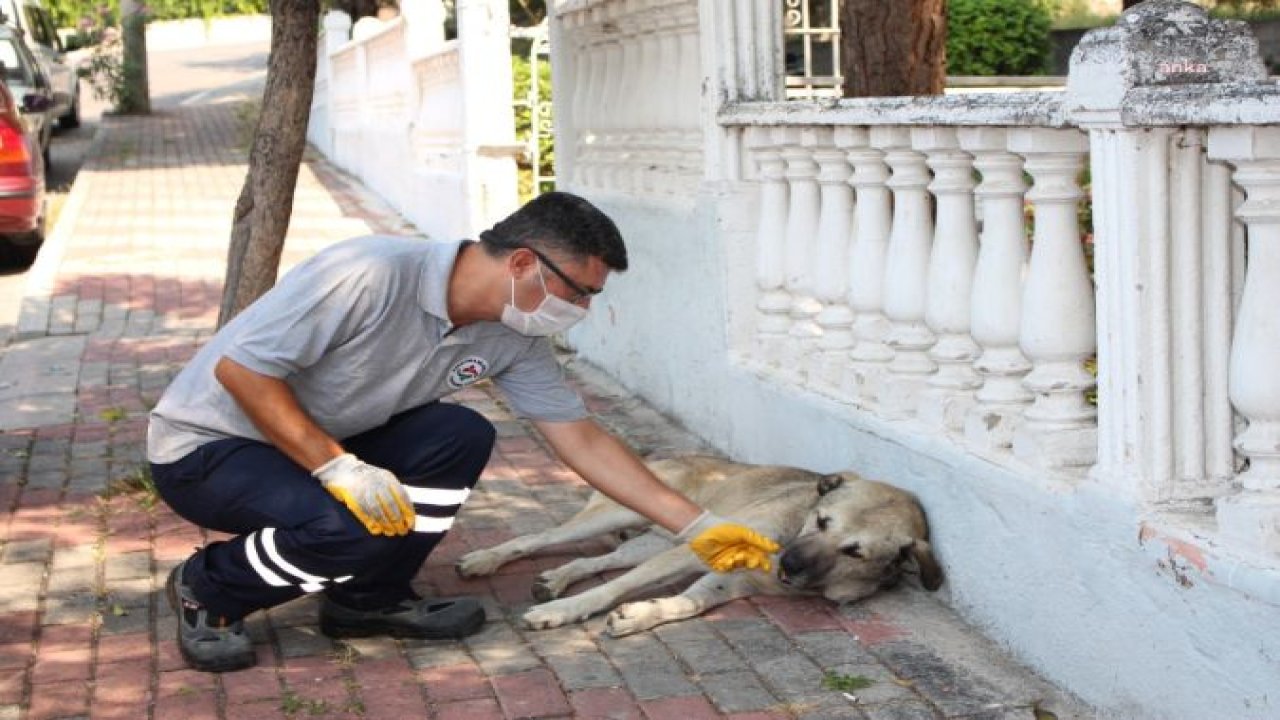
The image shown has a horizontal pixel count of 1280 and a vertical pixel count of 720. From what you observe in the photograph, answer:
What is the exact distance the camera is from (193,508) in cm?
493

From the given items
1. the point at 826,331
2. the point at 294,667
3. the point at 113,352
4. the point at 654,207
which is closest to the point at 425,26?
the point at 113,352

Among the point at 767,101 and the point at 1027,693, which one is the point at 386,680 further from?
the point at 767,101

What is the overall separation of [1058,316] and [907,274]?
884mm

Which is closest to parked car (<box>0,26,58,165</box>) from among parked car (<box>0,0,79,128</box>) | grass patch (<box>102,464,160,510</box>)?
parked car (<box>0,0,79,128</box>)

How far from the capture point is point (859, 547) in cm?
513

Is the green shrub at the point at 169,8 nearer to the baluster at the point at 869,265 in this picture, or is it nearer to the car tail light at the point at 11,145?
the car tail light at the point at 11,145

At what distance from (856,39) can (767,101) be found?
0.91 meters

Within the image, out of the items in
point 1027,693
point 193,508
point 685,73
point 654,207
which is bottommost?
point 1027,693

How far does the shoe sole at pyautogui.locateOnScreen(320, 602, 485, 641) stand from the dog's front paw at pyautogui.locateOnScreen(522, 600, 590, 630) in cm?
17

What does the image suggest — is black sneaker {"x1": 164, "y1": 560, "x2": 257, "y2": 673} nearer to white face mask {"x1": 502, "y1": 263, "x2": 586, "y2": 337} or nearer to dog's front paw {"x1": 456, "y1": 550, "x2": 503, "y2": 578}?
dog's front paw {"x1": 456, "y1": 550, "x2": 503, "y2": 578}

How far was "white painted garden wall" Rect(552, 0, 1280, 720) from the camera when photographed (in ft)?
12.7

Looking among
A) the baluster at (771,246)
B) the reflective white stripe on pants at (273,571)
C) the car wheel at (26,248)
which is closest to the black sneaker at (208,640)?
the reflective white stripe on pants at (273,571)

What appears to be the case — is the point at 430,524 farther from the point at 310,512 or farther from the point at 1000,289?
the point at 1000,289

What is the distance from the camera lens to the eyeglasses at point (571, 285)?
4.61 meters
